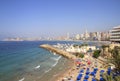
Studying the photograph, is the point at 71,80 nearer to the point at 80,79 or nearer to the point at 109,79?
the point at 80,79

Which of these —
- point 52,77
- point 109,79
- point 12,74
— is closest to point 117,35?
point 52,77

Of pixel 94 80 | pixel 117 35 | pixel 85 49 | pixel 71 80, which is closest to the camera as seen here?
pixel 94 80

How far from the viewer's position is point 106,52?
187 ft

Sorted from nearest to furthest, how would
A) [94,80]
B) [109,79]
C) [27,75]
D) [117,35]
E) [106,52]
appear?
[109,79] < [94,80] < [27,75] < [106,52] < [117,35]

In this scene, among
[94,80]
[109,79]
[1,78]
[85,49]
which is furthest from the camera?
[85,49]

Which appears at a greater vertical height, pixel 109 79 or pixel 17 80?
pixel 109 79

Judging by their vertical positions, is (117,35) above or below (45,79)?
above

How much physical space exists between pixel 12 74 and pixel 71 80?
14325 millimetres

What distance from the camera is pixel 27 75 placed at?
3844 centimetres

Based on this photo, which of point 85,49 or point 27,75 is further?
point 85,49

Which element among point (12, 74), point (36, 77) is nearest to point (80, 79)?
point (36, 77)

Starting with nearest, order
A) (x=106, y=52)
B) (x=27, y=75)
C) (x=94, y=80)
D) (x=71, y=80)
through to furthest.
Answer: (x=94, y=80), (x=71, y=80), (x=27, y=75), (x=106, y=52)

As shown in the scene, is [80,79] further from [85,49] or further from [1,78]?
[85,49]

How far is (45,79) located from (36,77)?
2562 mm
